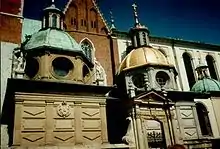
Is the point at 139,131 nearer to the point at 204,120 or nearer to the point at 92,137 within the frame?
the point at 92,137

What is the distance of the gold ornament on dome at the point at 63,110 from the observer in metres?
12.0

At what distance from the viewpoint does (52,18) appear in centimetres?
1750

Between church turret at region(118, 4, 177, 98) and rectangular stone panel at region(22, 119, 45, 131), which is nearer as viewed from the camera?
rectangular stone panel at region(22, 119, 45, 131)

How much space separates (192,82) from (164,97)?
11.6m

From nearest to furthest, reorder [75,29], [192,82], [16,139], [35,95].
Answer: [16,139] → [35,95] → [75,29] → [192,82]

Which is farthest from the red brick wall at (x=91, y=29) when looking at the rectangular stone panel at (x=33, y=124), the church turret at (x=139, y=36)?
the rectangular stone panel at (x=33, y=124)

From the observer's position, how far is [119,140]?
15211 mm

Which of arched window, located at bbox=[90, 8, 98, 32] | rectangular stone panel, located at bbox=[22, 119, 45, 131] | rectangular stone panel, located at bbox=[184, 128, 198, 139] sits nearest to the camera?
rectangular stone panel, located at bbox=[22, 119, 45, 131]

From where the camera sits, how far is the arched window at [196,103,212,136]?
814 inches

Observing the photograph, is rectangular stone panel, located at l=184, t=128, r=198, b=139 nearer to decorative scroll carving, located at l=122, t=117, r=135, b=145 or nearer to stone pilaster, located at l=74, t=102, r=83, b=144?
decorative scroll carving, located at l=122, t=117, r=135, b=145

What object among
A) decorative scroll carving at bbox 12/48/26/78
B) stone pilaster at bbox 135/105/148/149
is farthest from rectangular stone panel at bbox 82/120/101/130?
decorative scroll carving at bbox 12/48/26/78

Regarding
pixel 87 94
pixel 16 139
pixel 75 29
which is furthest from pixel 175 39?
pixel 16 139

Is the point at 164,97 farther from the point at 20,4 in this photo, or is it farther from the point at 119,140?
the point at 20,4

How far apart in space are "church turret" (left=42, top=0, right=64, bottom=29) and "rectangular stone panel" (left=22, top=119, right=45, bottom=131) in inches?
304
